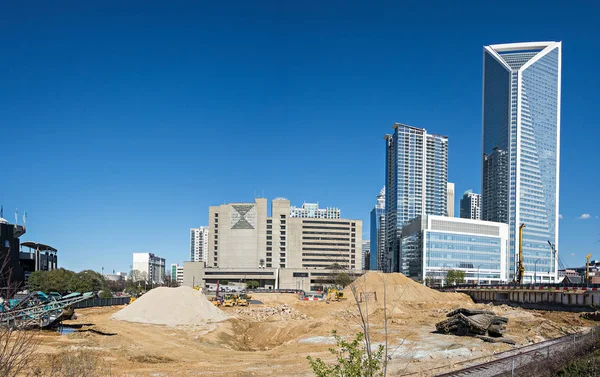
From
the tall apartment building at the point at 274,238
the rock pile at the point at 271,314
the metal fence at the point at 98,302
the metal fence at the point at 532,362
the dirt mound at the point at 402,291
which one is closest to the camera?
the metal fence at the point at 532,362

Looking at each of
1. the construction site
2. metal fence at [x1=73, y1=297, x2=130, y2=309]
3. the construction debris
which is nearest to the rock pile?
the construction site

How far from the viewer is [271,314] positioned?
2399 inches

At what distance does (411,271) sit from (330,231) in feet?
126

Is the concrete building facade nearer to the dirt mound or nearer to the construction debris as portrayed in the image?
the dirt mound

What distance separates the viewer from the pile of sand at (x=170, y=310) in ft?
150

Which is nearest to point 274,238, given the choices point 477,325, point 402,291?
point 402,291

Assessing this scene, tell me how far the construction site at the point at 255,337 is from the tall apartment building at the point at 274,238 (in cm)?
12556

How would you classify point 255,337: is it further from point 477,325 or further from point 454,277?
point 454,277

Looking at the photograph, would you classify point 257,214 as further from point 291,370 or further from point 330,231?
point 291,370

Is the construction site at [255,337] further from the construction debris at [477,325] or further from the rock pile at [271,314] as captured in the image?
the rock pile at [271,314]

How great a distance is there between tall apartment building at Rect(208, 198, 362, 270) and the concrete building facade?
31.3 m

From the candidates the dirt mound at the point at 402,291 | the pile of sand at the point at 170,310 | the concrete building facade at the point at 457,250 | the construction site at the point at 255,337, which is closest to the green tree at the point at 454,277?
the concrete building facade at the point at 457,250

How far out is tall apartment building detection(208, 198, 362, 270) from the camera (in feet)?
609

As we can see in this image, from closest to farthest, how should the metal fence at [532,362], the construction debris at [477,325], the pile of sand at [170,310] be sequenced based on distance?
the metal fence at [532,362] → the construction debris at [477,325] → the pile of sand at [170,310]
